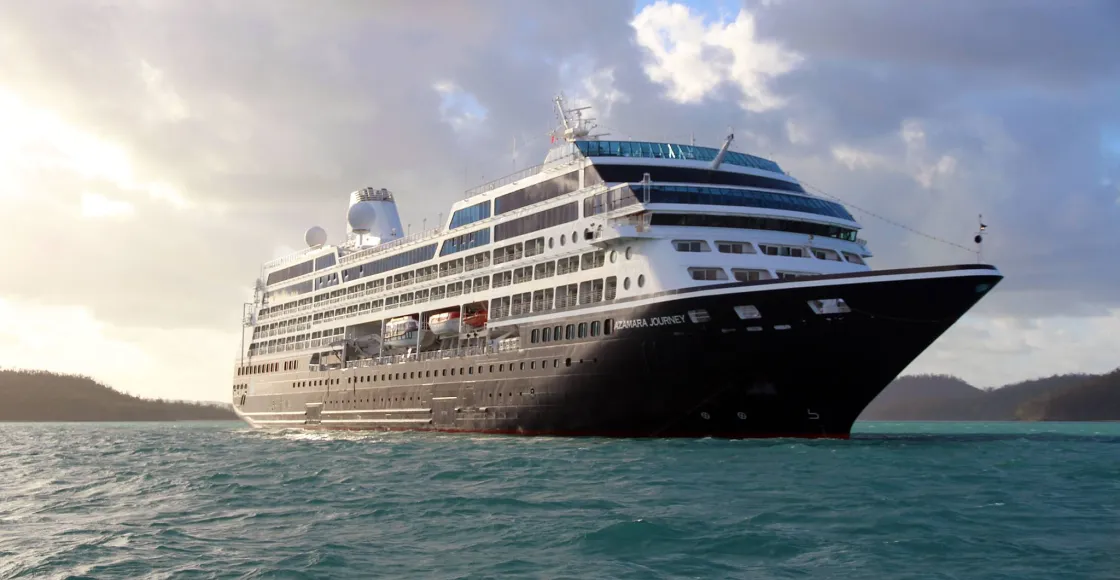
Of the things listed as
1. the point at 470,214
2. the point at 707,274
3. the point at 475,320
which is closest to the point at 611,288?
the point at 707,274

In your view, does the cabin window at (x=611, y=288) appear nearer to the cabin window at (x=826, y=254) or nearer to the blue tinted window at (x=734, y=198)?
the blue tinted window at (x=734, y=198)

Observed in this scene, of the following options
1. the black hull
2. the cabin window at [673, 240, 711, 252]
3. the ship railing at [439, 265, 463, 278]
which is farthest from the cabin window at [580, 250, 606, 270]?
the ship railing at [439, 265, 463, 278]

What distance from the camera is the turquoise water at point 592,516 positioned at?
1300 centimetres

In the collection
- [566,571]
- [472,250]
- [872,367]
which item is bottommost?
[566,571]

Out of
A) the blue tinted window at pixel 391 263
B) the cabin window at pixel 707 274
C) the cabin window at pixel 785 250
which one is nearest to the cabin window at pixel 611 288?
the cabin window at pixel 707 274

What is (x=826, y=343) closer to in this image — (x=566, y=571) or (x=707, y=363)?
(x=707, y=363)

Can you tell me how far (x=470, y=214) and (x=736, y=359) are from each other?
1917 cm

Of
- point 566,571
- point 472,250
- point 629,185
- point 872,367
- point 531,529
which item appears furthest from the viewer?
point 472,250

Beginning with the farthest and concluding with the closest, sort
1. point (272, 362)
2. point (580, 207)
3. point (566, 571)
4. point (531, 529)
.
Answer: point (272, 362)
point (580, 207)
point (531, 529)
point (566, 571)

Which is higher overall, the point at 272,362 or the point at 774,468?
the point at 272,362

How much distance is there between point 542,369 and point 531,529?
69.0 feet

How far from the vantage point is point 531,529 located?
15.5 m

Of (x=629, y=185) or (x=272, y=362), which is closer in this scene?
(x=629, y=185)

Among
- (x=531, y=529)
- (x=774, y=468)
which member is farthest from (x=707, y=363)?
(x=531, y=529)
